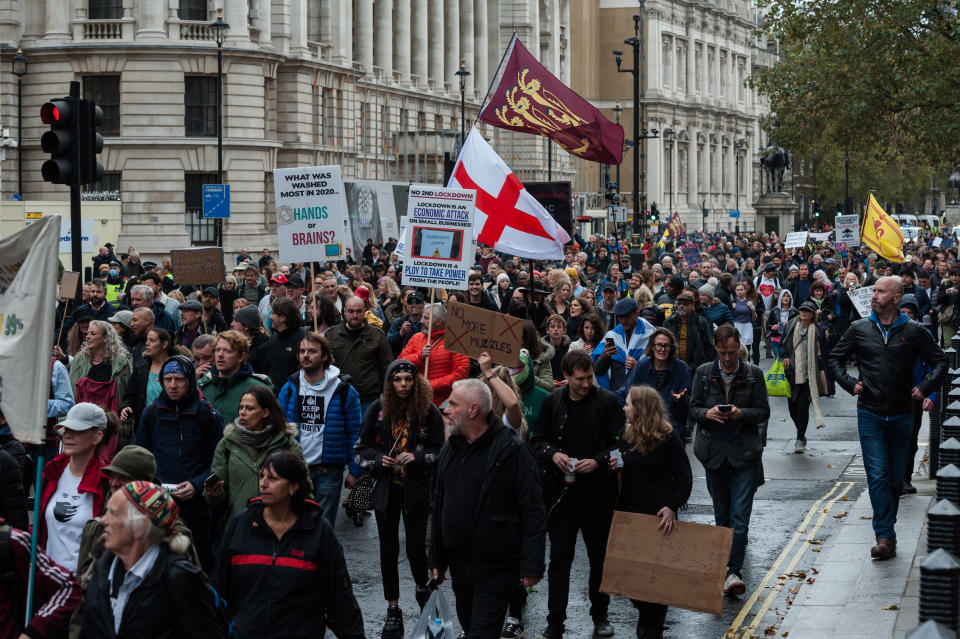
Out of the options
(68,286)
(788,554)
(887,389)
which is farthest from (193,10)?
(887,389)

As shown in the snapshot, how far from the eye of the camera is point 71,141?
12344mm

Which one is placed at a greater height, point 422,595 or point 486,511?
point 486,511

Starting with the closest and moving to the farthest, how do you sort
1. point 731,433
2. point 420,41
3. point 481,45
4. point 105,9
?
point 731,433
point 105,9
point 420,41
point 481,45

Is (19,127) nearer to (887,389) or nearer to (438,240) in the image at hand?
(438,240)

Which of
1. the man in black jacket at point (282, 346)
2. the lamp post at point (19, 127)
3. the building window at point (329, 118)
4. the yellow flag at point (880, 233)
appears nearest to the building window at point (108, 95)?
the lamp post at point (19, 127)

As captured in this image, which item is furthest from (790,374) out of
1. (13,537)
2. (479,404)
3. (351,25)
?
(351,25)

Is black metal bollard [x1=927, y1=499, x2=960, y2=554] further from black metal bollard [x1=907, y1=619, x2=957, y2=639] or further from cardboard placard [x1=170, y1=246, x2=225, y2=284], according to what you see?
cardboard placard [x1=170, y1=246, x2=225, y2=284]

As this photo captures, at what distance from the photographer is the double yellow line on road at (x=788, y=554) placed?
31.5 feet

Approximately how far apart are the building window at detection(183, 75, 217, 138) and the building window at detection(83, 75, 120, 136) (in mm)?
2132

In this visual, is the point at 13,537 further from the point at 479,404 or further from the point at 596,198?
the point at 596,198

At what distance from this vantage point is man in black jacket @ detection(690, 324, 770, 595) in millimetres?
10180

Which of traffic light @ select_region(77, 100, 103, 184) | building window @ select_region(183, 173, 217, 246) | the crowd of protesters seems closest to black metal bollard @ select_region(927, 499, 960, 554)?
the crowd of protesters

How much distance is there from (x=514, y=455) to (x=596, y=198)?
8505 cm

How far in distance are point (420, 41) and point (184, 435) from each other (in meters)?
59.3
